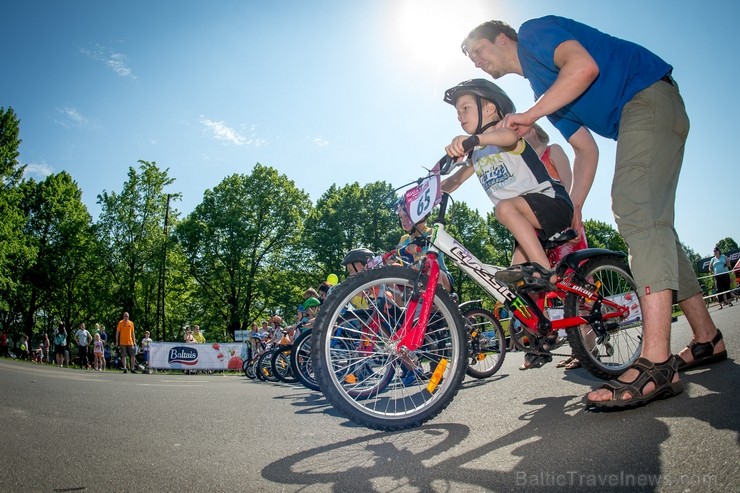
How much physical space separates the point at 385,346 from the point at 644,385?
52.0 inches

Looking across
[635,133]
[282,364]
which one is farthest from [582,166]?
[282,364]

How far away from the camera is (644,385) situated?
2.00 m

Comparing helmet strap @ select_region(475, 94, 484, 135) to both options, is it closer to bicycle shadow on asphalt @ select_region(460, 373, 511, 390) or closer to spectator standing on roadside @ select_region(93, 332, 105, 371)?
bicycle shadow on asphalt @ select_region(460, 373, 511, 390)

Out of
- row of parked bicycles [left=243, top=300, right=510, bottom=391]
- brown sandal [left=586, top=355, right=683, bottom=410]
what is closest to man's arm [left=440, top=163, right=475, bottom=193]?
row of parked bicycles [left=243, top=300, right=510, bottom=391]

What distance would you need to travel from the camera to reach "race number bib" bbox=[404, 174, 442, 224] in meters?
2.62

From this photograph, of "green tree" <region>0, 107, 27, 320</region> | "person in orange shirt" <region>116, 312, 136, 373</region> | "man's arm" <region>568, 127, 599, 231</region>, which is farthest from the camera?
"green tree" <region>0, 107, 27, 320</region>

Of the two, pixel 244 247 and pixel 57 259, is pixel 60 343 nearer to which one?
pixel 244 247

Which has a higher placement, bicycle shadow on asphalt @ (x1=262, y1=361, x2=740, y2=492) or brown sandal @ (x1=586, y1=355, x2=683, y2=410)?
brown sandal @ (x1=586, y1=355, x2=683, y2=410)

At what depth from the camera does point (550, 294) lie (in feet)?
9.87

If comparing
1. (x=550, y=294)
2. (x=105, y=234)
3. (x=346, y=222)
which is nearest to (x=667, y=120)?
(x=550, y=294)

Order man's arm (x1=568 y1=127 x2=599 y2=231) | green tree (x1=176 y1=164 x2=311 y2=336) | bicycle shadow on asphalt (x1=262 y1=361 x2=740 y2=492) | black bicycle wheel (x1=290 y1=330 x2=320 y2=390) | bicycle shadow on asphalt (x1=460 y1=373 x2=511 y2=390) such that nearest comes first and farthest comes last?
bicycle shadow on asphalt (x1=262 y1=361 x2=740 y2=492) → man's arm (x1=568 y1=127 x2=599 y2=231) → bicycle shadow on asphalt (x1=460 y1=373 x2=511 y2=390) → black bicycle wheel (x1=290 y1=330 x2=320 y2=390) → green tree (x1=176 y1=164 x2=311 y2=336)

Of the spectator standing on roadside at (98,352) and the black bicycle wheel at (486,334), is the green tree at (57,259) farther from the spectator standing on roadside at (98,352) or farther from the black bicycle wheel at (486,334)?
the black bicycle wheel at (486,334)

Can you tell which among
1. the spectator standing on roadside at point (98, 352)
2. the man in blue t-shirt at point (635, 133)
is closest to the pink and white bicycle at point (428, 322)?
the man in blue t-shirt at point (635, 133)

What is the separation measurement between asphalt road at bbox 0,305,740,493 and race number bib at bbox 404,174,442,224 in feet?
4.15
